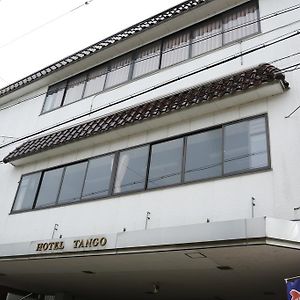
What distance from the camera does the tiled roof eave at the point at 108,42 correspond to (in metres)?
12.5

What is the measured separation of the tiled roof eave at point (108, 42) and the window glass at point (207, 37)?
0.68 metres

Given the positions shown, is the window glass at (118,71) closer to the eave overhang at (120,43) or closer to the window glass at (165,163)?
the eave overhang at (120,43)

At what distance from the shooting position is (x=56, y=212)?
1161 cm

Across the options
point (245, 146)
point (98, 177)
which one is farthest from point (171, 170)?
point (98, 177)

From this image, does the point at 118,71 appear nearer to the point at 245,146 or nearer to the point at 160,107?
the point at 160,107

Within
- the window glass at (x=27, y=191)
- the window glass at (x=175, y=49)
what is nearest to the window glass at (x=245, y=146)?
the window glass at (x=175, y=49)

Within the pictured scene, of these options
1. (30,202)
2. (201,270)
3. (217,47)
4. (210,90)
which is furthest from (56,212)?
(217,47)

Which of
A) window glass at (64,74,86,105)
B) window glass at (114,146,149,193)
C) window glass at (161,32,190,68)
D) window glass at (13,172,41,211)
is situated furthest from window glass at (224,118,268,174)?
window glass at (64,74,86,105)

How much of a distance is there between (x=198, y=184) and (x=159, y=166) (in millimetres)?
1457

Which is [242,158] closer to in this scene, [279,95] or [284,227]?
[279,95]

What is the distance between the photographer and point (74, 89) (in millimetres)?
15125

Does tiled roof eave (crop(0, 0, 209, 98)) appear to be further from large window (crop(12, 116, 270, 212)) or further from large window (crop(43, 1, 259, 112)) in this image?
large window (crop(12, 116, 270, 212))

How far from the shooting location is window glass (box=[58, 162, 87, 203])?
11594mm

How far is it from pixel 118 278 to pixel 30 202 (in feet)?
13.0
